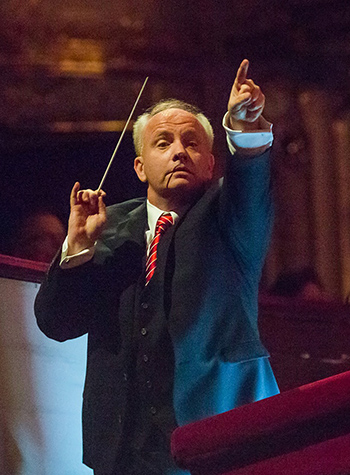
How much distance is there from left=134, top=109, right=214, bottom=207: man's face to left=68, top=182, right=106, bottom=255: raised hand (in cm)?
12

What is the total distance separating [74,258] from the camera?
129 centimetres

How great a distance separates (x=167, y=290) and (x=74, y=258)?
0.71 ft

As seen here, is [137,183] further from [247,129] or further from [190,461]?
[190,461]

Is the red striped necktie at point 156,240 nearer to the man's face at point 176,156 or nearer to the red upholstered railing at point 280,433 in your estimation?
the man's face at point 176,156

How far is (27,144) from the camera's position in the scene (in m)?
1.76

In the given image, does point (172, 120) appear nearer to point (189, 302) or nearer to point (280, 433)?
point (189, 302)

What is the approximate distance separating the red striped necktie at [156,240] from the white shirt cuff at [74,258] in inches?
5.1

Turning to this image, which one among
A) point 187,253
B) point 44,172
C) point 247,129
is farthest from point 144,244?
point 44,172

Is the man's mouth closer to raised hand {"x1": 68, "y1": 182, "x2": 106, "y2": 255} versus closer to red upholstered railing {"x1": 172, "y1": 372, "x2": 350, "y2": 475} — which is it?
raised hand {"x1": 68, "y1": 182, "x2": 106, "y2": 255}

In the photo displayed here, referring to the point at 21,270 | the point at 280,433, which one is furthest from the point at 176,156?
the point at 280,433

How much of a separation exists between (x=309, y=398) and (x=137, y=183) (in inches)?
29.6

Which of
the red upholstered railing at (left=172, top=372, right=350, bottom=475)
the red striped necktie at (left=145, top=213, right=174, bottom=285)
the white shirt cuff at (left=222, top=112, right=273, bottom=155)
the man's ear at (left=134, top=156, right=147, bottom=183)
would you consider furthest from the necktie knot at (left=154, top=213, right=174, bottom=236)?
the red upholstered railing at (left=172, top=372, right=350, bottom=475)

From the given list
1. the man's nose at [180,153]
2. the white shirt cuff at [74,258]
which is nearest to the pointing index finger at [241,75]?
the man's nose at [180,153]

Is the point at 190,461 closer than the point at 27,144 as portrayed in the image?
Yes
